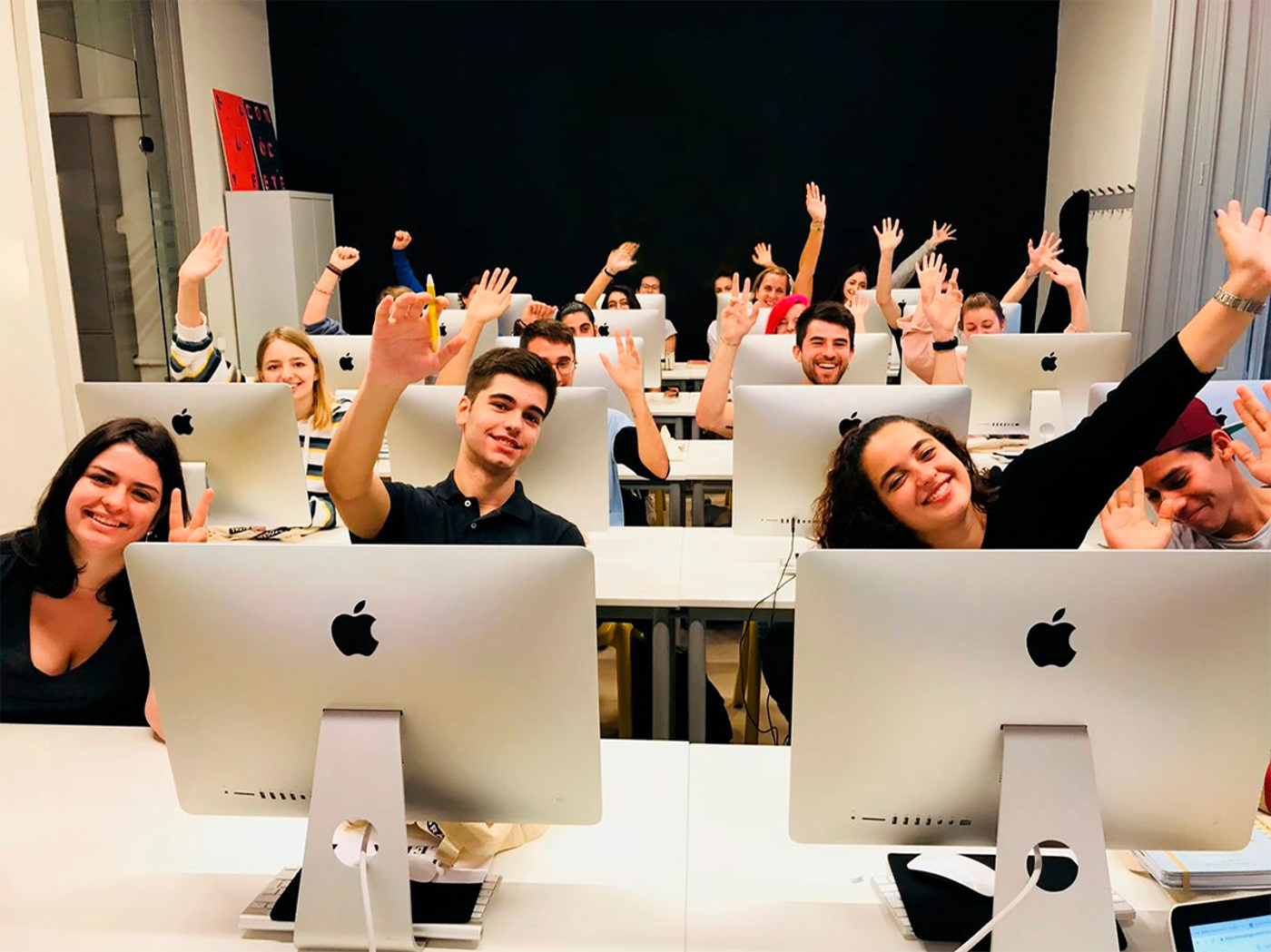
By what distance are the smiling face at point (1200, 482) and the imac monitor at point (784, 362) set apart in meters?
1.54

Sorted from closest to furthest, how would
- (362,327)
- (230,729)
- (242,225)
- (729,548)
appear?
1. (230,729)
2. (729,548)
3. (242,225)
4. (362,327)

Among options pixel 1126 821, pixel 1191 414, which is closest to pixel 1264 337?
pixel 1191 414

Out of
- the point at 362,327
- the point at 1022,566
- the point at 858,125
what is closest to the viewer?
the point at 1022,566

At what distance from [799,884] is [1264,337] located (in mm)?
4220

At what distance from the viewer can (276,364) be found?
3.05 m

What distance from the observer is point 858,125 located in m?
7.84

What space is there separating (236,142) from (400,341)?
622 cm

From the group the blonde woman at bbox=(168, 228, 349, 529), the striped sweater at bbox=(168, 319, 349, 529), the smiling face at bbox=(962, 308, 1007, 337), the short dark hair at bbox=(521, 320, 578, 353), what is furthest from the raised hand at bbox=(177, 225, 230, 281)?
the smiling face at bbox=(962, 308, 1007, 337)

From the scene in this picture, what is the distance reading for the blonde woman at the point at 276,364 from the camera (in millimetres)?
3055

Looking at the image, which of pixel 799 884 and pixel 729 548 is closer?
pixel 799 884

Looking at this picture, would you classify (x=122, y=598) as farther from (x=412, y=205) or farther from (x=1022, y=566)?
(x=412, y=205)

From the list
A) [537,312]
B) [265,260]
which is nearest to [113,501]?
[537,312]

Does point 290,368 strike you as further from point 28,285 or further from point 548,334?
point 28,285

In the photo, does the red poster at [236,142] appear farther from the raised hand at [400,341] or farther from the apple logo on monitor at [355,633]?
the apple logo on monitor at [355,633]
